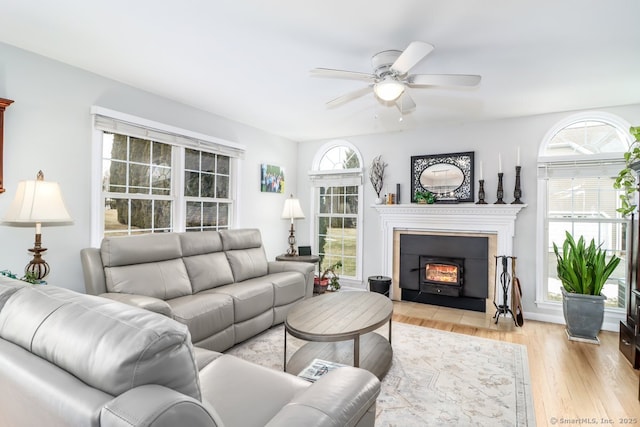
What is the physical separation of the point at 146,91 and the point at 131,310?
10.1 ft

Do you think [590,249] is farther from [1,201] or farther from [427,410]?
[1,201]

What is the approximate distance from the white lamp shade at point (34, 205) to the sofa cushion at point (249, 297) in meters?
1.44

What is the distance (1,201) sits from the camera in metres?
2.48

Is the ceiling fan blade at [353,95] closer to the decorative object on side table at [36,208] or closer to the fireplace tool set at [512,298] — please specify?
the decorative object on side table at [36,208]

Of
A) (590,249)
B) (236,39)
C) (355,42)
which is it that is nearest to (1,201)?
(236,39)

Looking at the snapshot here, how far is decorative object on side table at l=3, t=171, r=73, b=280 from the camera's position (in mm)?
2209

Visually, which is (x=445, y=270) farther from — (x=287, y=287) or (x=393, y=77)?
(x=393, y=77)

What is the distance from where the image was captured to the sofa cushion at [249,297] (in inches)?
120

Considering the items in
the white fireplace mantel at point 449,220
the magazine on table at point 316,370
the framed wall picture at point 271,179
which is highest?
the framed wall picture at point 271,179

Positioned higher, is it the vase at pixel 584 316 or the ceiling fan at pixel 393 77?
the ceiling fan at pixel 393 77

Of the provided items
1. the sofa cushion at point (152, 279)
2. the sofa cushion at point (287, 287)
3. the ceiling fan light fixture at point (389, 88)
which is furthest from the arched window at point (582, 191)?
the sofa cushion at point (152, 279)

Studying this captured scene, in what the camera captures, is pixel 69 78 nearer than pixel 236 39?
No

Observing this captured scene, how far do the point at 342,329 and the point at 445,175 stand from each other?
3.08 metres

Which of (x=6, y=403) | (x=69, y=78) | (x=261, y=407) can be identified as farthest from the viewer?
(x=69, y=78)
